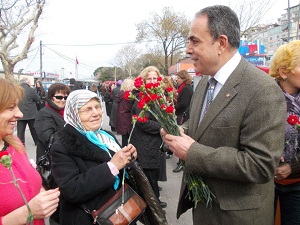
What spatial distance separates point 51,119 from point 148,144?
1.41 meters

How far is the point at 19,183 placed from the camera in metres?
1.73

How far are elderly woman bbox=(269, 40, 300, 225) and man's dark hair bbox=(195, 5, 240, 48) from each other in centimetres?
64

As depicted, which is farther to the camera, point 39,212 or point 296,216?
point 296,216

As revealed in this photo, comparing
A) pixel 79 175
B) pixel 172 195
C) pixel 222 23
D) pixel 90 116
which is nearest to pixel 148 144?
pixel 172 195

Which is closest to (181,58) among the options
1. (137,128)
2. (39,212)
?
(137,128)

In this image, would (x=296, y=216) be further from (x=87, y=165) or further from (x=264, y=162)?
(x=87, y=165)

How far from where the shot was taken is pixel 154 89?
178 cm

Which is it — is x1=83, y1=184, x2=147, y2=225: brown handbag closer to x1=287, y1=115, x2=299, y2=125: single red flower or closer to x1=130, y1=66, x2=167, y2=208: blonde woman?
x1=287, y1=115, x2=299, y2=125: single red flower

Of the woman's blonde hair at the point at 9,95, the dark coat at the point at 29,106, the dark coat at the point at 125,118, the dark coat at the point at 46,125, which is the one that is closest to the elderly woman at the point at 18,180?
the woman's blonde hair at the point at 9,95

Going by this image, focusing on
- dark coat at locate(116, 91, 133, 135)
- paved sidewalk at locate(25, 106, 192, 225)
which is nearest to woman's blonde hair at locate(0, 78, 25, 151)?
paved sidewalk at locate(25, 106, 192, 225)

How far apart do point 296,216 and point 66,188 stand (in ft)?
5.38

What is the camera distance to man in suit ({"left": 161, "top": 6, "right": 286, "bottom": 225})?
151cm

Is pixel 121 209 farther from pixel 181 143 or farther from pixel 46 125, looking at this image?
pixel 46 125

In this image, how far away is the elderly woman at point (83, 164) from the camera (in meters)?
2.04
